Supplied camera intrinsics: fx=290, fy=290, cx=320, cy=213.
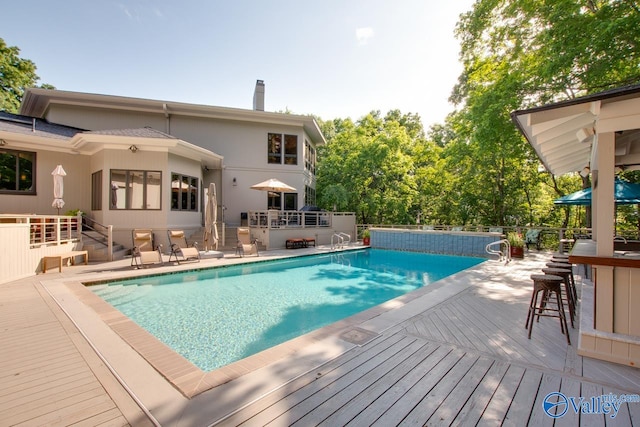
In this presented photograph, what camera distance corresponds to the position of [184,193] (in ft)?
40.2

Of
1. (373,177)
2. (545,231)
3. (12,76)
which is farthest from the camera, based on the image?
(12,76)

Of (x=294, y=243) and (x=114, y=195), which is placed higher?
(x=114, y=195)

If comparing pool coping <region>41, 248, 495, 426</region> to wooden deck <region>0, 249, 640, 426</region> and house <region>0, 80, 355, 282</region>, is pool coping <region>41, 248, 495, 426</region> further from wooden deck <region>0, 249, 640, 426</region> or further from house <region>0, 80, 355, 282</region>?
house <region>0, 80, 355, 282</region>

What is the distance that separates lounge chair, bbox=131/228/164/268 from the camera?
27.6 feet

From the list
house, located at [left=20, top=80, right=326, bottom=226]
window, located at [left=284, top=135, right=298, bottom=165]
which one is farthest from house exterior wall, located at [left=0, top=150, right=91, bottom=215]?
window, located at [left=284, top=135, right=298, bottom=165]

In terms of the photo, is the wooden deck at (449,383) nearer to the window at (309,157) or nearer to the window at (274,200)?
the window at (274,200)

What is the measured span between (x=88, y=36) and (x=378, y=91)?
16007 millimetres

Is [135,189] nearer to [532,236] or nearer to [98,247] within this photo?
[98,247]

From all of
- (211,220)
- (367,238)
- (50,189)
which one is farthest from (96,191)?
→ (367,238)

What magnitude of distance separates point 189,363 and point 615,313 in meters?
4.49

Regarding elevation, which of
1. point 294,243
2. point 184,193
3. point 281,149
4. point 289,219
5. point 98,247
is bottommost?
point 294,243

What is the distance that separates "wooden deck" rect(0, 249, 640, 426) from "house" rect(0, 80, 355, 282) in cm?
778

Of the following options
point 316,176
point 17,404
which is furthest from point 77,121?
point 17,404

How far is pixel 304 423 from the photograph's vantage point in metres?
2.08
